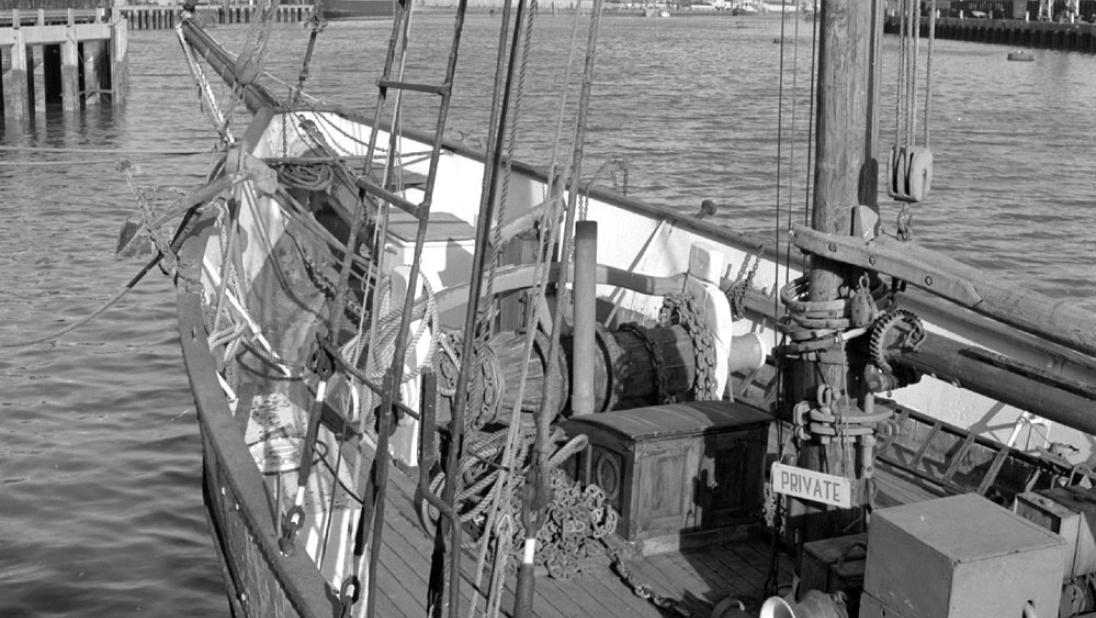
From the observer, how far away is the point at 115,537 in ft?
42.3

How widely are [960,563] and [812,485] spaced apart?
4.35 ft

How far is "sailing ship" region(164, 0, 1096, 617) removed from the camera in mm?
5660

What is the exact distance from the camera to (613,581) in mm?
7484

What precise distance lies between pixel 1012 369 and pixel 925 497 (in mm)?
2631

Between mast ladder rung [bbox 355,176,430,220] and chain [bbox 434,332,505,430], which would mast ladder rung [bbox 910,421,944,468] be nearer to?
chain [bbox 434,332,505,430]

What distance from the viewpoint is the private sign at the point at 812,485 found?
648cm

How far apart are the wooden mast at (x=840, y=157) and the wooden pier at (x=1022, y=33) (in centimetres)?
8113

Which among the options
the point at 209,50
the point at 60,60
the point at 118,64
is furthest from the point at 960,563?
the point at 60,60

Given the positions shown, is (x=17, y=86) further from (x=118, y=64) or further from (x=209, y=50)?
(x=209, y=50)

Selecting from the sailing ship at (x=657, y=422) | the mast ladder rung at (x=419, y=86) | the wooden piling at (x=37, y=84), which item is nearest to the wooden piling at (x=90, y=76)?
the wooden piling at (x=37, y=84)

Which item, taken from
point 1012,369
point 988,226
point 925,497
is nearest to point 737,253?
point 925,497

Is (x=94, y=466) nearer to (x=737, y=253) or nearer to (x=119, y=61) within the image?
(x=737, y=253)

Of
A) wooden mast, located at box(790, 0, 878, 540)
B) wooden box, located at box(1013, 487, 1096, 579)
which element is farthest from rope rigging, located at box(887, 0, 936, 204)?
wooden box, located at box(1013, 487, 1096, 579)

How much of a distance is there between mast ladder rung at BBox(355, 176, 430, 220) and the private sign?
7.40ft
